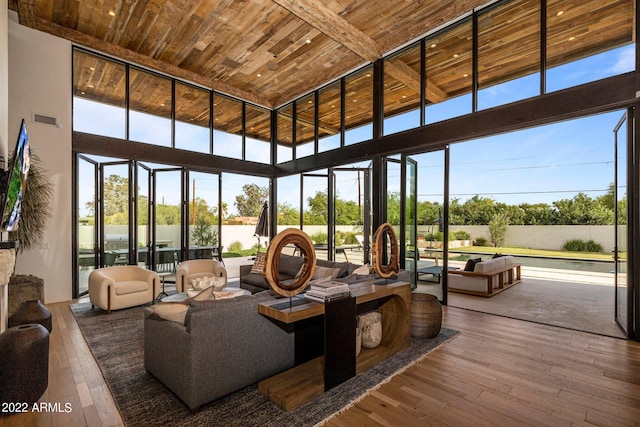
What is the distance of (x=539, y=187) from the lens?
11250 millimetres

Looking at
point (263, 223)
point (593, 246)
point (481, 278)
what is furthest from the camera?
point (593, 246)

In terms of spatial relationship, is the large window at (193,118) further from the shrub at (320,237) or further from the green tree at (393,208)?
the green tree at (393,208)

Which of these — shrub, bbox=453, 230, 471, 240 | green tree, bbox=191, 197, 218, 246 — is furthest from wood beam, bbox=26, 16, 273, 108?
shrub, bbox=453, 230, 471, 240

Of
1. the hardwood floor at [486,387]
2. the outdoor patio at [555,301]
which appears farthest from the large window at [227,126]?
the hardwood floor at [486,387]

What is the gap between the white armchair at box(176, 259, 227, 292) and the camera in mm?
5402

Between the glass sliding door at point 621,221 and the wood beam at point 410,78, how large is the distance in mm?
2307

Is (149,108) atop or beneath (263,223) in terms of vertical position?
atop

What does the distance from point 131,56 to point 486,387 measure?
755 centimetres

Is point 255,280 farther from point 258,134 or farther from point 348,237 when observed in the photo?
point 258,134

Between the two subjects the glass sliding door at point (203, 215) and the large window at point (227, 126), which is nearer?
the glass sliding door at point (203, 215)

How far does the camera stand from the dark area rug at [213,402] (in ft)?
6.67

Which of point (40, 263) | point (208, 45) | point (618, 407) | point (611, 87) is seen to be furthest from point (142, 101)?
point (618, 407)

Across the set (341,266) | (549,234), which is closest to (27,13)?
(341,266)

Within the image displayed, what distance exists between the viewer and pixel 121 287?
15.2 ft
